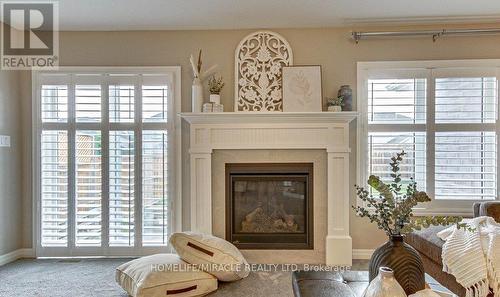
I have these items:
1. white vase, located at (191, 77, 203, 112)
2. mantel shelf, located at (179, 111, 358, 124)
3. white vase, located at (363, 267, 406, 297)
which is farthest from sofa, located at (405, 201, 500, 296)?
white vase, located at (191, 77, 203, 112)

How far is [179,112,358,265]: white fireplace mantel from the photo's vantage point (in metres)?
2.94

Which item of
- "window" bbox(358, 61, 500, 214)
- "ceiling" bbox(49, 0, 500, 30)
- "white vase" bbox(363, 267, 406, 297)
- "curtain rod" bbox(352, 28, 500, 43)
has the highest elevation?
"ceiling" bbox(49, 0, 500, 30)

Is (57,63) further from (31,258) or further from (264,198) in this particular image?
(264,198)

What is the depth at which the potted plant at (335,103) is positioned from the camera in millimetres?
2977

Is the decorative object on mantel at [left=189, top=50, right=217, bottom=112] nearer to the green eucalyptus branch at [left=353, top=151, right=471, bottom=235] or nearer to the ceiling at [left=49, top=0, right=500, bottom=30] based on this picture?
the ceiling at [left=49, top=0, right=500, bottom=30]

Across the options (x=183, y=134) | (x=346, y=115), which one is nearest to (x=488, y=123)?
(x=346, y=115)

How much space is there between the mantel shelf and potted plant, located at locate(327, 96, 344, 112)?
112 millimetres

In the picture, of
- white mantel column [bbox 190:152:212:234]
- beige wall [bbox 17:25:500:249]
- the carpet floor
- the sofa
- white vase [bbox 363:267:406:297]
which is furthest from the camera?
beige wall [bbox 17:25:500:249]

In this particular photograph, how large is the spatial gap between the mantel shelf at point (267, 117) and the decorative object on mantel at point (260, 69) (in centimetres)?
20

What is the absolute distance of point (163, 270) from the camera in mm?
2275

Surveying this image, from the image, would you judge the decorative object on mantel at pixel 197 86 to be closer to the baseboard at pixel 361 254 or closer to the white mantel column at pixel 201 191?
the white mantel column at pixel 201 191

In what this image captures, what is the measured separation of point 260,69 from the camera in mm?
3141

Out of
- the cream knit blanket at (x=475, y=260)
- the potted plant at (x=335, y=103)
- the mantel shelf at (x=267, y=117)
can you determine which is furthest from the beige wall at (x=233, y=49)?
the cream knit blanket at (x=475, y=260)

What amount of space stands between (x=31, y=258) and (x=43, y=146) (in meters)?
1.19
